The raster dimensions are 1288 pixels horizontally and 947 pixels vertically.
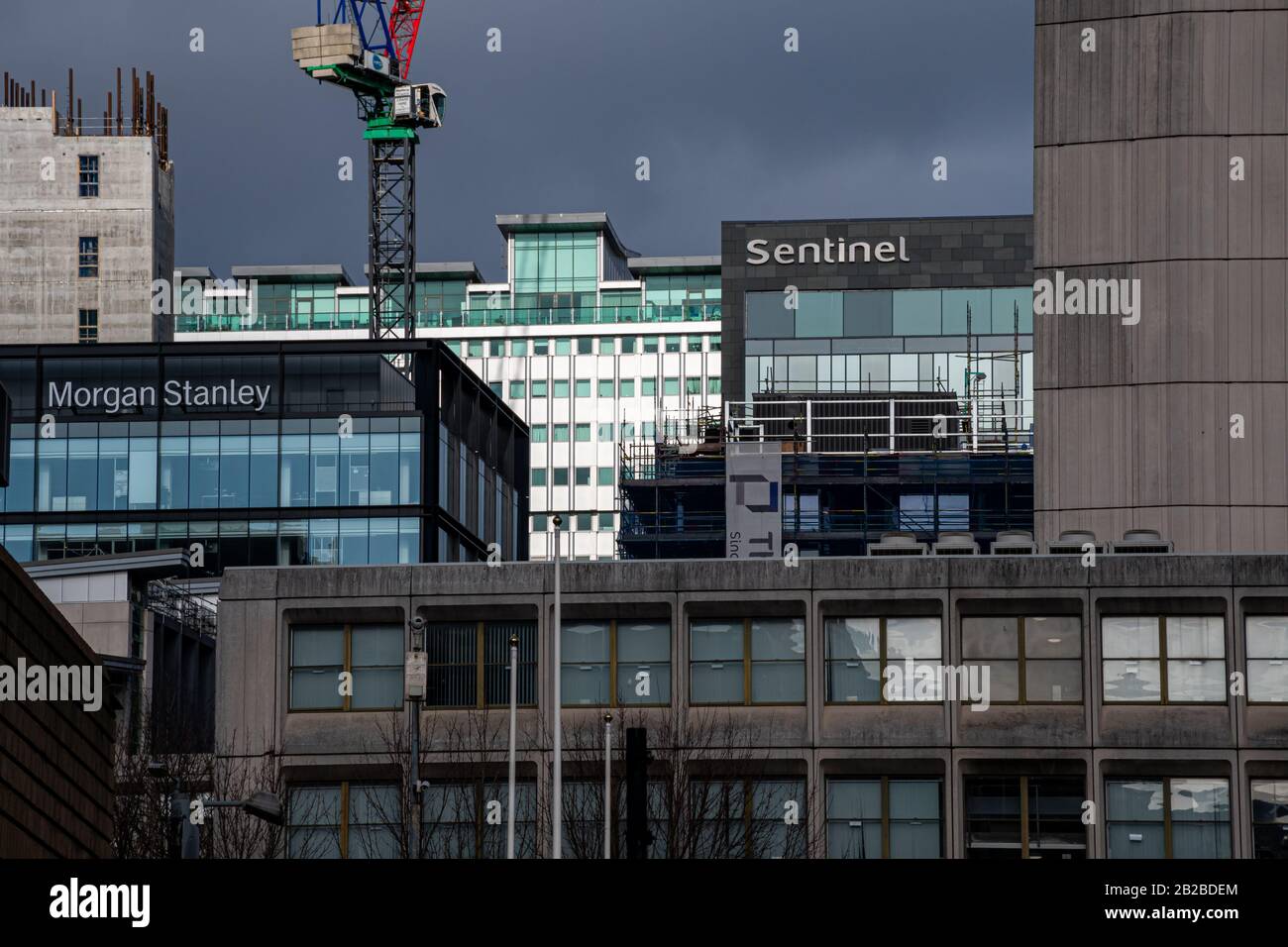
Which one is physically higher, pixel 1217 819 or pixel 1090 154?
pixel 1090 154

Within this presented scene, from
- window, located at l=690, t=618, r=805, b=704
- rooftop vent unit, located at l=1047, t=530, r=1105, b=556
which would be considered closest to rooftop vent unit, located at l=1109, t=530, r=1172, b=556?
rooftop vent unit, located at l=1047, t=530, r=1105, b=556

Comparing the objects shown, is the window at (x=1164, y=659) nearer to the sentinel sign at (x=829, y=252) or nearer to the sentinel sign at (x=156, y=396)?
the sentinel sign at (x=156, y=396)

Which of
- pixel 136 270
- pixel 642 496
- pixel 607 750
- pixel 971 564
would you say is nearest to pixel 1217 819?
pixel 971 564

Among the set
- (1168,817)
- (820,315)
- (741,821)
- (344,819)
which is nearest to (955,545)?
(1168,817)

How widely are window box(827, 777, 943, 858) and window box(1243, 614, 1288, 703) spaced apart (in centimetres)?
822

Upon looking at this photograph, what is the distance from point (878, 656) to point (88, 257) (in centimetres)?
11942

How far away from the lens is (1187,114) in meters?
69.6

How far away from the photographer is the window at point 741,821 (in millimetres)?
54000

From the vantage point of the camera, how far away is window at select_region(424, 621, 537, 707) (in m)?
58.0

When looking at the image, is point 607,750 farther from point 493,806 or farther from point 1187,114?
point 1187,114

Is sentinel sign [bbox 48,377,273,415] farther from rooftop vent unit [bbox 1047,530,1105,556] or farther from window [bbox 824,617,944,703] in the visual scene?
window [bbox 824,617,944,703]

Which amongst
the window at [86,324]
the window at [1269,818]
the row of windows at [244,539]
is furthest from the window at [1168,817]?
the window at [86,324]

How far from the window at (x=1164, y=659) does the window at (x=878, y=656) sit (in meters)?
4.37

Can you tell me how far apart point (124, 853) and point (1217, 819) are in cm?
2666
